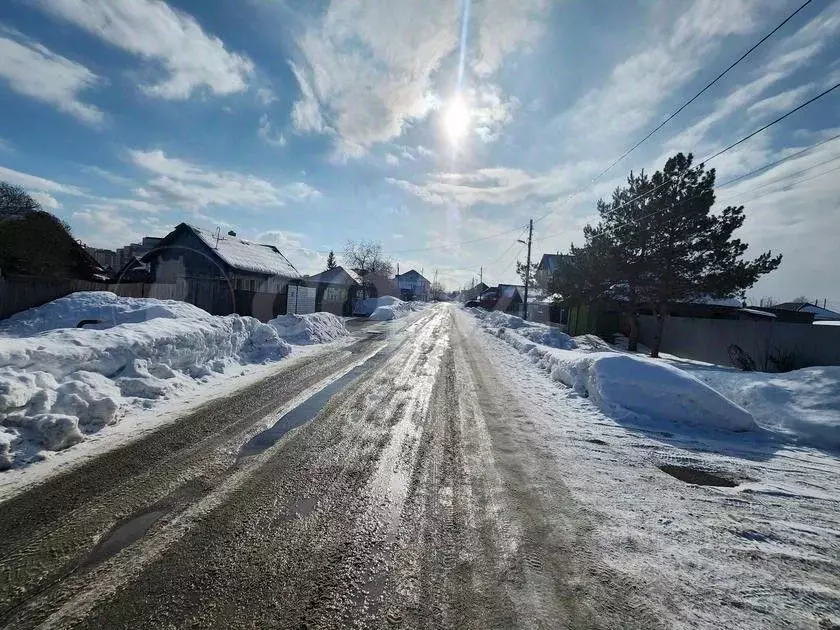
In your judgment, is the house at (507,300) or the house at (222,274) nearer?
the house at (222,274)

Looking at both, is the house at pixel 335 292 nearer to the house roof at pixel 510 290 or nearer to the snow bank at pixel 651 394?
the snow bank at pixel 651 394

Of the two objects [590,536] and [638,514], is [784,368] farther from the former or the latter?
[590,536]

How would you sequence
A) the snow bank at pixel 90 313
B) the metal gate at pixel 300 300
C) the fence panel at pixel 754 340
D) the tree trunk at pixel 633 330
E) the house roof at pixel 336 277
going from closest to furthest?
the snow bank at pixel 90 313, the fence panel at pixel 754 340, the tree trunk at pixel 633 330, the metal gate at pixel 300 300, the house roof at pixel 336 277

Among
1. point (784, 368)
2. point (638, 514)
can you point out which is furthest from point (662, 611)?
point (784, 368)

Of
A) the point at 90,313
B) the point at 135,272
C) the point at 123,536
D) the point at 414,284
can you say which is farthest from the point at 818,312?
the point at 414,284

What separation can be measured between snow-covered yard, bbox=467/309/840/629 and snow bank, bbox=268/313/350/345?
9.28m

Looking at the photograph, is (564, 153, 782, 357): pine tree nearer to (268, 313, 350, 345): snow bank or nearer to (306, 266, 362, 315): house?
(268, 313, 350, 345): snow bank

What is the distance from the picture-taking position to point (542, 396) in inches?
335

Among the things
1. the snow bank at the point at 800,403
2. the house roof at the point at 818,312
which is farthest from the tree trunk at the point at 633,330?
the house roof at the point at 818,312

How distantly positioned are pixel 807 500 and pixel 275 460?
6301 millimetres

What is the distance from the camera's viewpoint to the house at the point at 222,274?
19.5m

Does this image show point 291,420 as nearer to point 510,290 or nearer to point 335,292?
point 335,292

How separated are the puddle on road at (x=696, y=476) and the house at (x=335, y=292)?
2729 centimetres

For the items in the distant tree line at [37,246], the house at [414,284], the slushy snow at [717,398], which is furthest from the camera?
the house at [414,284]
